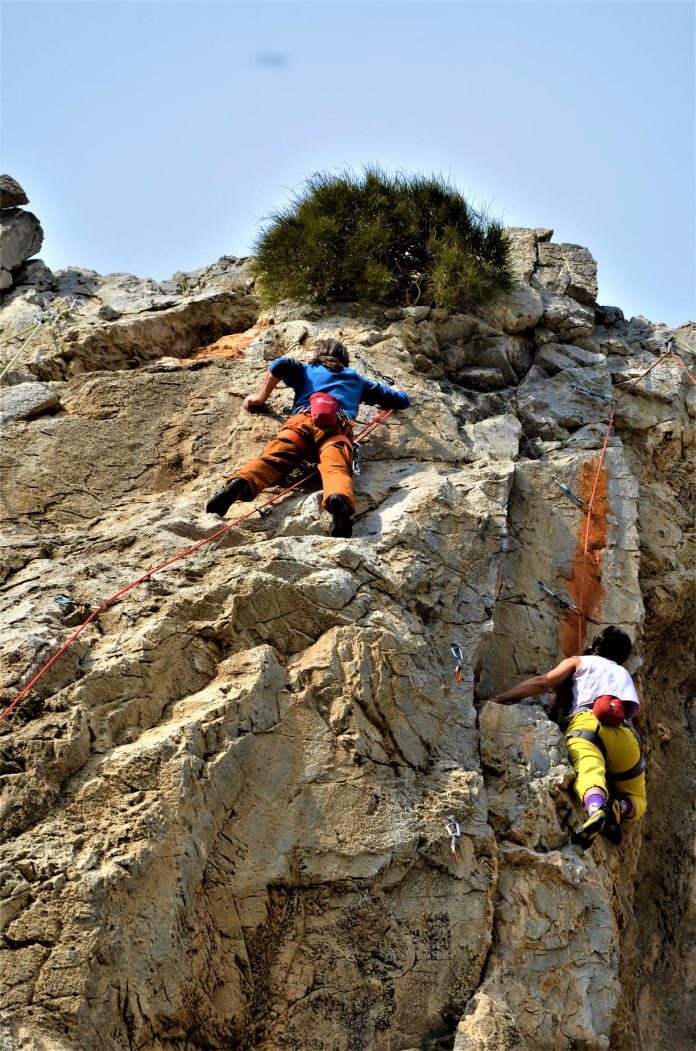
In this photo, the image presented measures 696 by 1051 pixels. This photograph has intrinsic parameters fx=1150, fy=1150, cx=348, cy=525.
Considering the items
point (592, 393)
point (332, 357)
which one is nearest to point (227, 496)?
point (332, 357)

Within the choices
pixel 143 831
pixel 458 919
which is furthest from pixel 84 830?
pixel 458 919

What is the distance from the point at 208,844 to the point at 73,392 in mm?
4440

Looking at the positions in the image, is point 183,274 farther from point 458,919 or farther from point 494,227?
point 458,919

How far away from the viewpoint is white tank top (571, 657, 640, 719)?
774 cm

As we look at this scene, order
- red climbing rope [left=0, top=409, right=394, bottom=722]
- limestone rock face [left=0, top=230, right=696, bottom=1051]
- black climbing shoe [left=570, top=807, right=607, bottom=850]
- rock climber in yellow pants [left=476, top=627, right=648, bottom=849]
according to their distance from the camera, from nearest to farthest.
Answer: limestone rock face [left=0, top=230, right=696, bottom=1051] → red climbing rope [left=0, top=409, right=394, bottom=722] → black climbing shoe [left=570, top=807, right=607, bottom=850] → rock climber in yellow pants [left=476, top=627, right=648, bottom=849]

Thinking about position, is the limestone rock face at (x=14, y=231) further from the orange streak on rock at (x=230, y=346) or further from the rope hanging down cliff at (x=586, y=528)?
the rope hanging down cliff at (x=586, y=528)

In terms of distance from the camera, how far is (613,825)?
24.6 ft

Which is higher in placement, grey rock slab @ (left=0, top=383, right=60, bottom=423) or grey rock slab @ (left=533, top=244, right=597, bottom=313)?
grey rock slab @ (left=533, top=244, right=597, bottom=313)

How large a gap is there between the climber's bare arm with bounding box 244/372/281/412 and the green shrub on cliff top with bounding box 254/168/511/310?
1826mm

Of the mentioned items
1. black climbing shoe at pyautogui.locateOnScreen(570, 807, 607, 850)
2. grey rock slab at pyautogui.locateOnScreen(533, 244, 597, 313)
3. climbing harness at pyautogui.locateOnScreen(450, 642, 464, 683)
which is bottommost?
black climbing shoe at pyautogui.locateOnScreen(570, 807, 607, 850)

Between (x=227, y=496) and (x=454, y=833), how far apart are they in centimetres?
270

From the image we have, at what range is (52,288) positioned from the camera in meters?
11.3

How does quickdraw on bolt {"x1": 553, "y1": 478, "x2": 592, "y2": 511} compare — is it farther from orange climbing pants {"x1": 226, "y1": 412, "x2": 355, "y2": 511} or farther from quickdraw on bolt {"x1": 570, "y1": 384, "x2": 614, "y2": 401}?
orange climbing pants {"x1": 226, "y1": 412, "x2": 355, "y2": 511}

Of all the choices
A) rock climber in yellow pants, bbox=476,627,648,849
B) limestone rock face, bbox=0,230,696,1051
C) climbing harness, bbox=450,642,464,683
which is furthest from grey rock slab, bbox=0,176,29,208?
rock climber in yellow pants, bbox=476,627,648,849
